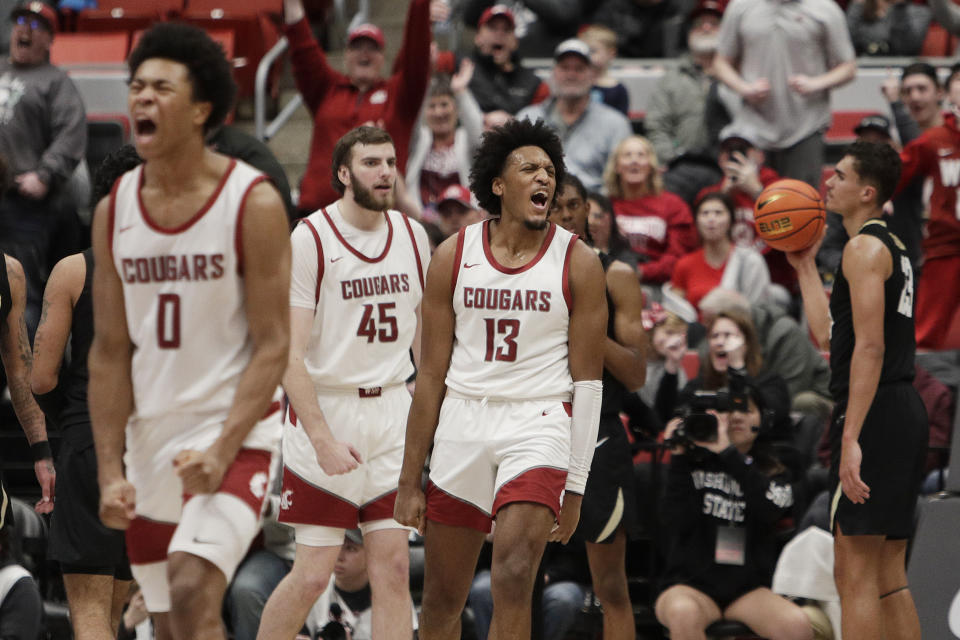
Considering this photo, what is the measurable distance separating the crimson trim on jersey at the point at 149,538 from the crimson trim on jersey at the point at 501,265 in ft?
5.56

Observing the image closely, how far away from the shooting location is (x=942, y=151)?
8.80 metres

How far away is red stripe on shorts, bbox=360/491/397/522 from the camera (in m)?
5.75

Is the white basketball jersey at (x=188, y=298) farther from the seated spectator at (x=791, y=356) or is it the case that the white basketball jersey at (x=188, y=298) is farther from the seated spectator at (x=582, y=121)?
the seated spectator at (x=582, y=121)

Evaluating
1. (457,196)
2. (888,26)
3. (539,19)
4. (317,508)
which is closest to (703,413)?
(317,508)

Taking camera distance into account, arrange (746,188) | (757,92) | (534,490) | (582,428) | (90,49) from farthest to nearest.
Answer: (90,49) → (757,92) → (746,188) → (582,428) → (534,490)

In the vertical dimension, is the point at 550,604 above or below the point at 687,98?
below

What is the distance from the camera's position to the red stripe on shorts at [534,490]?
16.6 ft

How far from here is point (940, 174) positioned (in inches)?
348

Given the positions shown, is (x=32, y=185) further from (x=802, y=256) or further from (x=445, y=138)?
(x=802, y=256)

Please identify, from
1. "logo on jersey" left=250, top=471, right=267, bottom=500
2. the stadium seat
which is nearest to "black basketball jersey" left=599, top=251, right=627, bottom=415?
"logo on jersey" left=250, top=471, right=267, bottom=500

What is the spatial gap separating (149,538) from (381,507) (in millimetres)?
1591

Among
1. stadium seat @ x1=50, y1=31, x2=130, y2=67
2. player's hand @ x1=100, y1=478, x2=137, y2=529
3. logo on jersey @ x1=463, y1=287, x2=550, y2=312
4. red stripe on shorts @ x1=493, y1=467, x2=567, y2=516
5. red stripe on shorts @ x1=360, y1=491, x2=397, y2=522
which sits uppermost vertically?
stadium seat @ x1=50, y1=31, x2=130, y2=67

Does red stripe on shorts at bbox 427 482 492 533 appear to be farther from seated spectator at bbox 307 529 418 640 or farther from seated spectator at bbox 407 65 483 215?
seated spectator at bbox 407 65 483 215

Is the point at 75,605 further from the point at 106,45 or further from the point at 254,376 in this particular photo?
the point at 106,45
